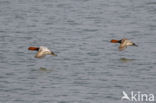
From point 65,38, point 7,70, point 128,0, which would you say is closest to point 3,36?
point 65,38

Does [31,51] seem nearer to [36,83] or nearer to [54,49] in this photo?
[54,49]

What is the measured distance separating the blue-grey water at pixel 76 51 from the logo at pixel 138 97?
→ 1.23ft

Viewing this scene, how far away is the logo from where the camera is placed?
1867 cm

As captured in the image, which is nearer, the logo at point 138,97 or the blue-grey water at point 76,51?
the logo at point 138,97

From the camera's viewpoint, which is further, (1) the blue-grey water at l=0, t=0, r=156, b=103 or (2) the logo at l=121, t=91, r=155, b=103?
(1) the blue-grey water at l=0, t=0, r=156, b=103

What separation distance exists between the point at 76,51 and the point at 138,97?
8.36m

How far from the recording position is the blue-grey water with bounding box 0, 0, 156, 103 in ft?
65.8

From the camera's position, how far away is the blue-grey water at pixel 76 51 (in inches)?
790

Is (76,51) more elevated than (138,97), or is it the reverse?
(138,97)

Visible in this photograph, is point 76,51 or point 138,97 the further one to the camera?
point 76,51

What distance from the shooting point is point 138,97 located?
19.0m

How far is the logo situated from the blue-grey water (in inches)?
14.8

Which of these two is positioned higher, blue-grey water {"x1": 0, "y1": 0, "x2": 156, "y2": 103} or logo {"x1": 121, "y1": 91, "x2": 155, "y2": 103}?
logo {"x1": 121, "y1": 91, "x2": 155, "y2": 103}

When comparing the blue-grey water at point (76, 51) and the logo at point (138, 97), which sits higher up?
the logo at point (138, 97)
